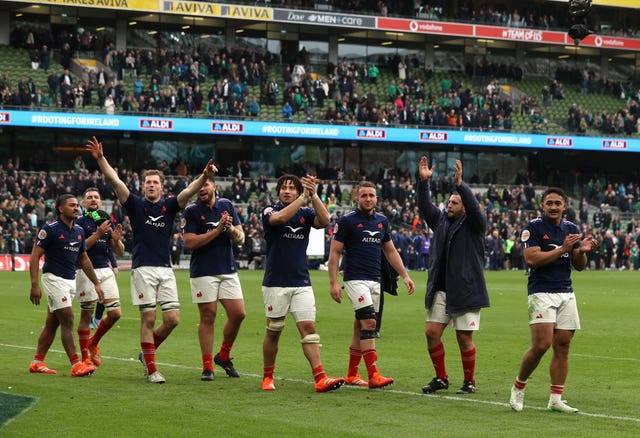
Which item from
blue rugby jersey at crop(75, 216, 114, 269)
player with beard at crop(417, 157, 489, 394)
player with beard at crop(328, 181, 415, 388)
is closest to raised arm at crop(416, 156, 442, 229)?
player with beard at crop(417, 157, 489, 394)

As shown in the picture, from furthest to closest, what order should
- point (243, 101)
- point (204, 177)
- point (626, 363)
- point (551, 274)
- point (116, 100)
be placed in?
1. point (243, 101)
2. point (116, 100)
3. point (626, 363)
4. point (204, 177)
5. point (551, 274)

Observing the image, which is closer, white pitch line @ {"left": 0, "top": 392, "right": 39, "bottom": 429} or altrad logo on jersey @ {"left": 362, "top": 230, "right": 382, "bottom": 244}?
white pitch line @ {"left": 0, "top": 392, "right": 39, "bottom": 429}

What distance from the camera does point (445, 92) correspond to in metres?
64.4

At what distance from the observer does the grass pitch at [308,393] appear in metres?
9.82

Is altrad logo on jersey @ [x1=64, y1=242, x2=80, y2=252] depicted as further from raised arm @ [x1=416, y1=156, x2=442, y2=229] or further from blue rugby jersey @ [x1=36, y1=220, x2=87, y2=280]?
raised arm @ [x1=416, y1=156, x2=442, y2=229]

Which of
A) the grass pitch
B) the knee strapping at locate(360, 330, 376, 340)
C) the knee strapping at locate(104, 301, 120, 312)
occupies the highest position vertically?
the knee strapping at locate(104, 301, 120, 312)

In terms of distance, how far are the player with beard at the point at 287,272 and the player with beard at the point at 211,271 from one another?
857mm

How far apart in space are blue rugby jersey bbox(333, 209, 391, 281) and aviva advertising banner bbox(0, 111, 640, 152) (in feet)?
131

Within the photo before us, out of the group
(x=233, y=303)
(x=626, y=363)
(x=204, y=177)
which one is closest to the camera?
(x=204, y=177)

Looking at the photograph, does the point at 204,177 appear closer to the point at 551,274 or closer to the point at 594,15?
the point at 551,274

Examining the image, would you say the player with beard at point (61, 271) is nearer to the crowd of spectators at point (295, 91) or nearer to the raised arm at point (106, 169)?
the raised arm at point (106, 169)

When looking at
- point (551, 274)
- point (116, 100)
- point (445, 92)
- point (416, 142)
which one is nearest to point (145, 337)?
point (551, 274)

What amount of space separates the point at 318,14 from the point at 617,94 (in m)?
20.7

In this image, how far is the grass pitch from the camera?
9.82 meters
